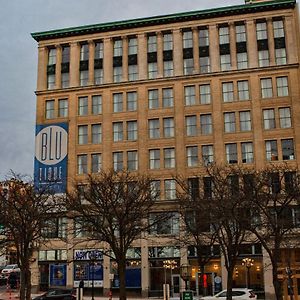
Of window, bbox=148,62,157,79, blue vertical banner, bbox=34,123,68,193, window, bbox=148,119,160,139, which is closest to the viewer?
window, bbox=148,119,160,139

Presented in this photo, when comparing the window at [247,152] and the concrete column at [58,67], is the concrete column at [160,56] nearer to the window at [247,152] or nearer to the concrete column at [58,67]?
the concrete column at [58,67]

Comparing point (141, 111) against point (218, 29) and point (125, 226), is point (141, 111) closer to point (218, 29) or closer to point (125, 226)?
point (218, 29)

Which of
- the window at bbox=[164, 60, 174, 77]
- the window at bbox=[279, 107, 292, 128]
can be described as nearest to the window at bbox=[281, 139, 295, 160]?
the window at bbox=[279, 107, 292, 128]

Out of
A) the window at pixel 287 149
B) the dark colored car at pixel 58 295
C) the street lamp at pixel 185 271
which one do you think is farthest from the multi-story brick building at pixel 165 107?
the dark colored car at pixel 58 295

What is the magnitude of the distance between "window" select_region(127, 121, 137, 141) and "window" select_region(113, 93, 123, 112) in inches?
95.2

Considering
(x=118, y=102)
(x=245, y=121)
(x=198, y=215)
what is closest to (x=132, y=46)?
(x=118, y=102)

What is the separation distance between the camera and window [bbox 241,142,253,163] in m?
63.1

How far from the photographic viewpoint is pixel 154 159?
2594 inches

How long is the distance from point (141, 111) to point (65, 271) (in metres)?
21.7

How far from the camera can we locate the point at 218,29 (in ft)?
222

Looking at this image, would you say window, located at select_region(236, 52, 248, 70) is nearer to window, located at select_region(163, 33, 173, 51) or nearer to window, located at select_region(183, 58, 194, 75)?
window, located at select_region(183, 58, 194, 75)

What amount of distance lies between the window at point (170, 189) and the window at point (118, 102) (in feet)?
37.4

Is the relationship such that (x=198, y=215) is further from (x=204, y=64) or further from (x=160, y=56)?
(x=160, y=56)

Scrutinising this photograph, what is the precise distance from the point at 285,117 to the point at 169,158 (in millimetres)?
14643
